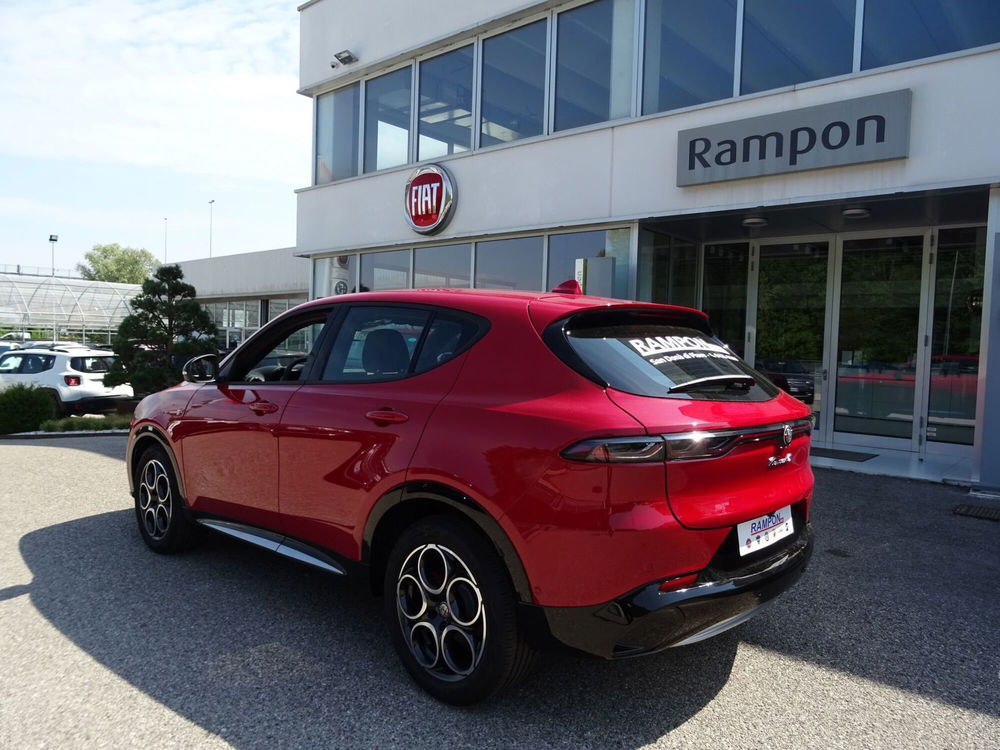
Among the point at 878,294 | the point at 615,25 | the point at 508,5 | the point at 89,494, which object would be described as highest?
the point at 508,5

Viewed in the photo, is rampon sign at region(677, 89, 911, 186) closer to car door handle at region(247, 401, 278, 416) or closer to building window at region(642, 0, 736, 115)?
building window at region(642, 0, 736, 115)

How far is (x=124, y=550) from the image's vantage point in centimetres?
475

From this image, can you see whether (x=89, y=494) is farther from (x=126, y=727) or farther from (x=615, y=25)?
(x=615, y=25)

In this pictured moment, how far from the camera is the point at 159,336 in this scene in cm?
1338

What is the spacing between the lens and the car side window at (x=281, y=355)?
390 centimetres

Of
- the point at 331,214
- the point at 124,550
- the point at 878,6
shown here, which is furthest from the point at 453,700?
the point at 331,214

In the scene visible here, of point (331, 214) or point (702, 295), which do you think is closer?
point (702, 295)

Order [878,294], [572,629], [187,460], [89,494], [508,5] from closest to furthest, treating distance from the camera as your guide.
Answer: [572,629] < [187,460] < [89,494] < [878,294] < [508,5]

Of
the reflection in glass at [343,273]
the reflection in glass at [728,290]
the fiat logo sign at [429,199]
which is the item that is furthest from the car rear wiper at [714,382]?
the reflection in glass at [343,273]

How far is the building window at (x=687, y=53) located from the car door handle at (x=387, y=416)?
7.14 meters

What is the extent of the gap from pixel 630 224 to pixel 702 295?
6.88 ft

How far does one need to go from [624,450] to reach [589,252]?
7.60 metres

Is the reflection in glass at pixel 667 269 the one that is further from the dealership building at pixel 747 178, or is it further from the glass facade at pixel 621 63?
the glass facade at pixel 621 63

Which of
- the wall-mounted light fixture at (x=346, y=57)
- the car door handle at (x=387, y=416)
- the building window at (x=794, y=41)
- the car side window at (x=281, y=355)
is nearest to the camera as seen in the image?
the car door handle at (x=387, y=416)
